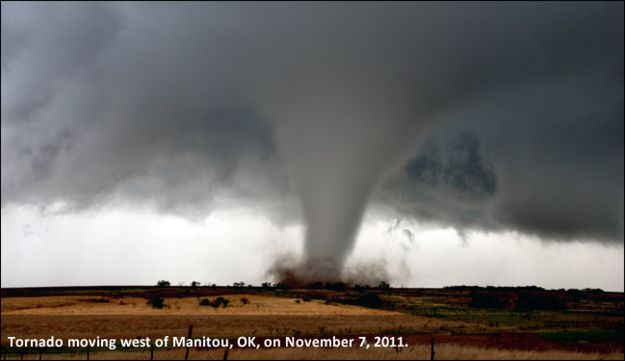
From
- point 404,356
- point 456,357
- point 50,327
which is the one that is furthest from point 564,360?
point 50,327

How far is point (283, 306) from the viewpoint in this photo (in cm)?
10288

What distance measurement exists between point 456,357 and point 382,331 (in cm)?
2830

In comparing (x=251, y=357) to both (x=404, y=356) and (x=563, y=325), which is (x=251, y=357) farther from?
(x=563, y=325)

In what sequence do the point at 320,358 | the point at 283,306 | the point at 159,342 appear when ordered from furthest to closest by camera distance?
the point at 283,306, the point at 159,342, the point at 320,358

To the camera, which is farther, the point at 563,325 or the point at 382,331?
the point at 563,325

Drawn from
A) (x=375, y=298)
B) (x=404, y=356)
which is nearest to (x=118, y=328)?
(x=404, y=356)

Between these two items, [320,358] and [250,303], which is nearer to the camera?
[320,358]

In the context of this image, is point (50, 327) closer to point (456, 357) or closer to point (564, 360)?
point (456, 357)

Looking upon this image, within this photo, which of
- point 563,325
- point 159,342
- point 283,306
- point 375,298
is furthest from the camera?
point 375,298

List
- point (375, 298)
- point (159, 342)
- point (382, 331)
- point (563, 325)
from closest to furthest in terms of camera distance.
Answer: point (159, 342)
point (382, 331)
point (563, 325)
point (375, 298)

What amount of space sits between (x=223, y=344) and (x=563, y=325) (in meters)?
A: 50.1

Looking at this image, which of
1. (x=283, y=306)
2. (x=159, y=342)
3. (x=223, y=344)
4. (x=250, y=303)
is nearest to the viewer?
(x=223, y=344)

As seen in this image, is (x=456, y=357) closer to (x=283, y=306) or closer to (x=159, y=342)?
(x=159, y=342)

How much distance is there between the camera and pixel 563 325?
7025 centimetres
